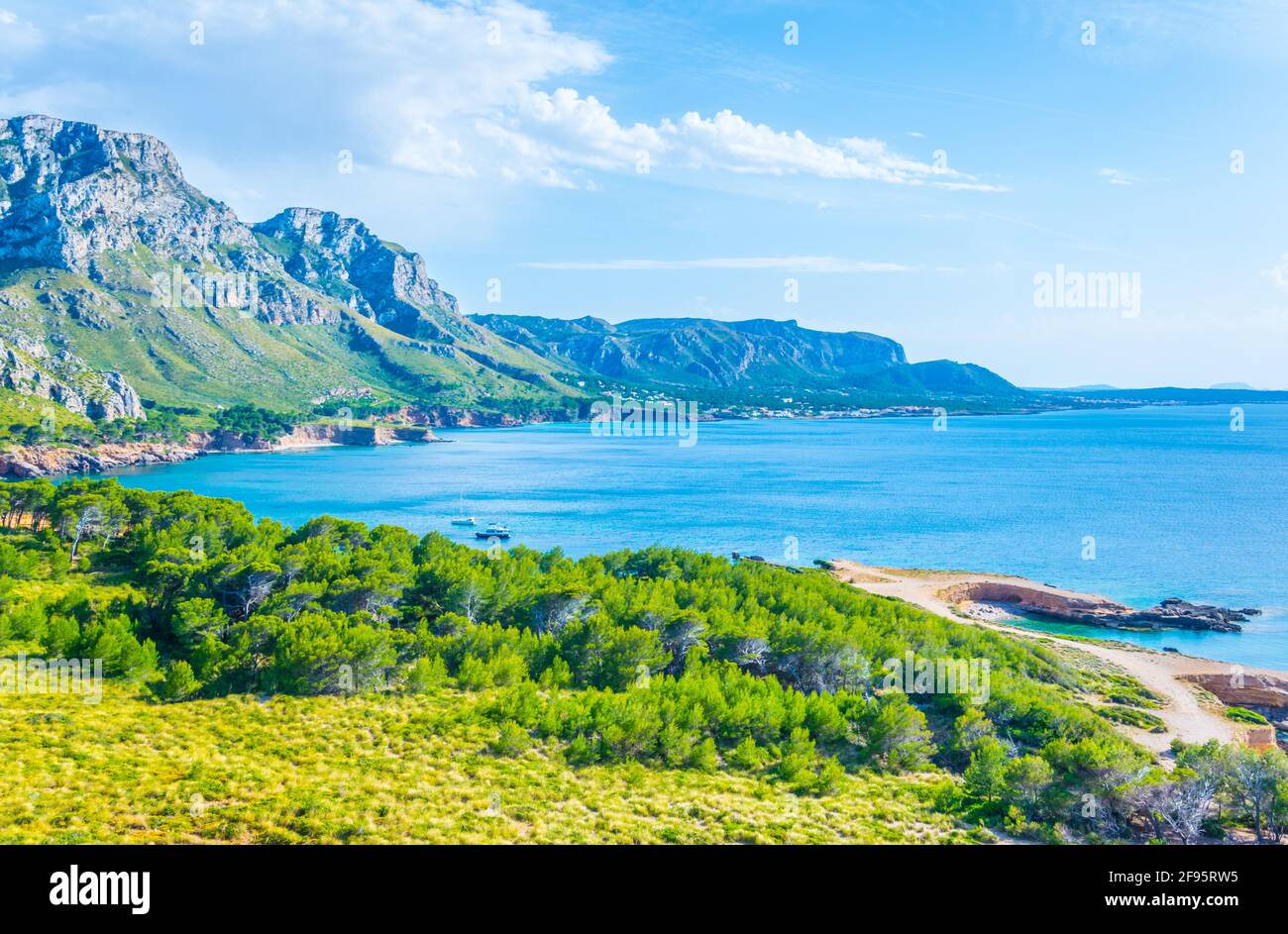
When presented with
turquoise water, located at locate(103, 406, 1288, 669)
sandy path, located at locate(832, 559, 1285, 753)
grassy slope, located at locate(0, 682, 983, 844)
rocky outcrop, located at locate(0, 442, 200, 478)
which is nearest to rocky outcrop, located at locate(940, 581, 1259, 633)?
turquoise water, located at locate(103, 406, 1288, 669)

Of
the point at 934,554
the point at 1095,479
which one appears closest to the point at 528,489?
the point at 934,554

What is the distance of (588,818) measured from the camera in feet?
89.2

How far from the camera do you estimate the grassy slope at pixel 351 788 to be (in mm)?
24047

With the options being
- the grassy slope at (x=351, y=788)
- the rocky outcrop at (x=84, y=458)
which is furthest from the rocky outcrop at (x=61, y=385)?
the grassy slope at (x=351, y=788)

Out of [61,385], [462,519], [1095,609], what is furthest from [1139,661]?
[61,385]

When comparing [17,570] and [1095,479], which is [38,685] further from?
[1095,479]

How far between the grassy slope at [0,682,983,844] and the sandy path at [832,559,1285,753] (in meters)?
24.8

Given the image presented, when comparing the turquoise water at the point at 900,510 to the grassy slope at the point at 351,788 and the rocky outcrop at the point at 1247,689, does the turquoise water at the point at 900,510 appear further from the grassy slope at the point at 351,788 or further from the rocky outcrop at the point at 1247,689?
the grassy slope at the point at 351,788

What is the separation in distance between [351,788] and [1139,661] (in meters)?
59.8

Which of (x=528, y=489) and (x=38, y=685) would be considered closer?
(x=38, y=685)

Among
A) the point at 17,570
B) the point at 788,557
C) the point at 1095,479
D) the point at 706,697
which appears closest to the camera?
the point at 706,697

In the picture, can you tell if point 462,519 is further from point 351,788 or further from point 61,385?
point 61,385
